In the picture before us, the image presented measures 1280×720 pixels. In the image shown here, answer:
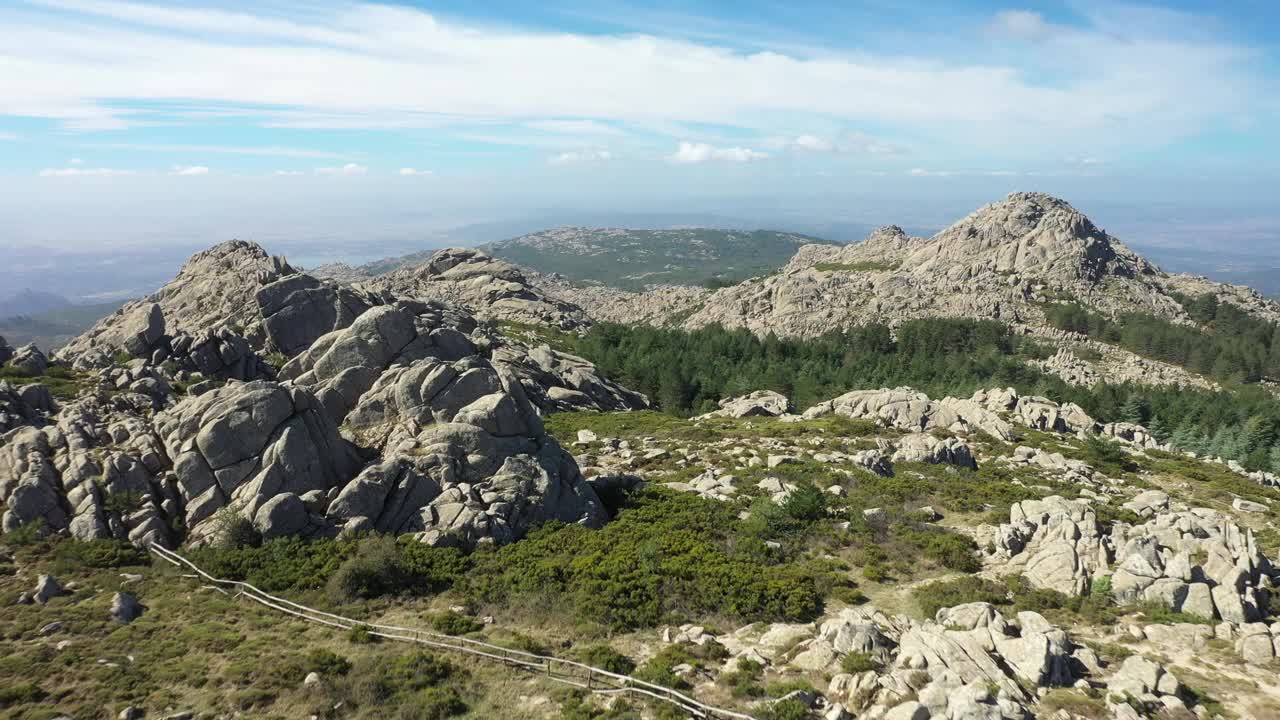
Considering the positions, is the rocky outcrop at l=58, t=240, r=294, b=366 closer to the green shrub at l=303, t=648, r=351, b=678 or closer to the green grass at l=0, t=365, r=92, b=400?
the green grass at l=0, t=365, r=92, b=400

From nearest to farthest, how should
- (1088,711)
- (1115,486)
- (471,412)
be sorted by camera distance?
(1088,711) < (471,412) < (1115,486)

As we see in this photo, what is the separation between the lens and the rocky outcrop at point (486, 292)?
168 m

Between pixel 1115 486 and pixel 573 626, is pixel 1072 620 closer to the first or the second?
pixel 573 626

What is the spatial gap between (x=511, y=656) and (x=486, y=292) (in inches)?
6466

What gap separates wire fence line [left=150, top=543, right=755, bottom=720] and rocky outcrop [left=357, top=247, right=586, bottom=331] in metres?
132

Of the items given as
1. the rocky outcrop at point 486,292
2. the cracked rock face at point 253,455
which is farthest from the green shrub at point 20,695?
the rocky outcrop at point 486,292

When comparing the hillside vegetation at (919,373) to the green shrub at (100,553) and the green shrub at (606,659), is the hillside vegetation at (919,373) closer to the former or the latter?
the green shrub at (606,659)

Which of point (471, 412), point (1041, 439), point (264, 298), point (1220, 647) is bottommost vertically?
point (1041, 439)

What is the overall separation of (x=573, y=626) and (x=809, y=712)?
11629mm

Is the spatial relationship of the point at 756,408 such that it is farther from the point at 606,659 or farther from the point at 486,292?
the point at 486,292

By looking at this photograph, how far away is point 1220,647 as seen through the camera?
23.7 meters

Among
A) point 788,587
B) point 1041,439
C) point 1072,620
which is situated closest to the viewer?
point 1072,620

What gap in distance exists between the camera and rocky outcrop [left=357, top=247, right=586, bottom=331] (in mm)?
168375

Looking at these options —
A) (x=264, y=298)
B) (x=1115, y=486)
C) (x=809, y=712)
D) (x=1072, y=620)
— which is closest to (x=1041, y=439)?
(x=1115, y=486)
